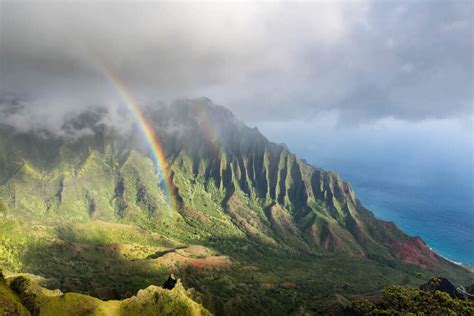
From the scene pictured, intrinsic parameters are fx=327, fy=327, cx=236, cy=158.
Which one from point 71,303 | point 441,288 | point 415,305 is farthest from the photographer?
point 441,288

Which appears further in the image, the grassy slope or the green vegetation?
the green vegetation

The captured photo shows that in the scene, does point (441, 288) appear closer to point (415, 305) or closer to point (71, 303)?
point (415, 305)

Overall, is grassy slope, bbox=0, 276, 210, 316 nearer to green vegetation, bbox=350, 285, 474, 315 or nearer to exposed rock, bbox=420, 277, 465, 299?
green vegetation, bbox=350, 285, 474, 315

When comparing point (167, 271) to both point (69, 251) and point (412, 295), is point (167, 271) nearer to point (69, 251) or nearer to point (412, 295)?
point (69, 251)

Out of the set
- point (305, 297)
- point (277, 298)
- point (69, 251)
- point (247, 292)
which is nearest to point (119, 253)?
point (69, 251)

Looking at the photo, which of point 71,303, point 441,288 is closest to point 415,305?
point 441,288

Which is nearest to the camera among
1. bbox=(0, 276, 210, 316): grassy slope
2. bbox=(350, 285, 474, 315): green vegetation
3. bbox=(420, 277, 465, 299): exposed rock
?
bbox=(0, 276, 210, 316): grassy slope

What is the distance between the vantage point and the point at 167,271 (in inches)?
6973

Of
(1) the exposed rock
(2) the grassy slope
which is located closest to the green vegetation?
(1) the exposed rock

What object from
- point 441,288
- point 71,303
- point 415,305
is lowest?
point 71,303

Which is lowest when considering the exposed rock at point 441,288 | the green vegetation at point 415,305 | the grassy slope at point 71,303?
the grassy slope at point 71,303

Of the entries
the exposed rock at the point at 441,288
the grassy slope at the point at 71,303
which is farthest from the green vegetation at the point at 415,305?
the grassy slope at the point at 71,303

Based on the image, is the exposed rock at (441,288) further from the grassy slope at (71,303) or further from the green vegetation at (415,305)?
the grassy slope at (71,303)

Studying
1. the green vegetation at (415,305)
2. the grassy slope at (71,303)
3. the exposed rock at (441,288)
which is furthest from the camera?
the exposed rock at (441,288)
